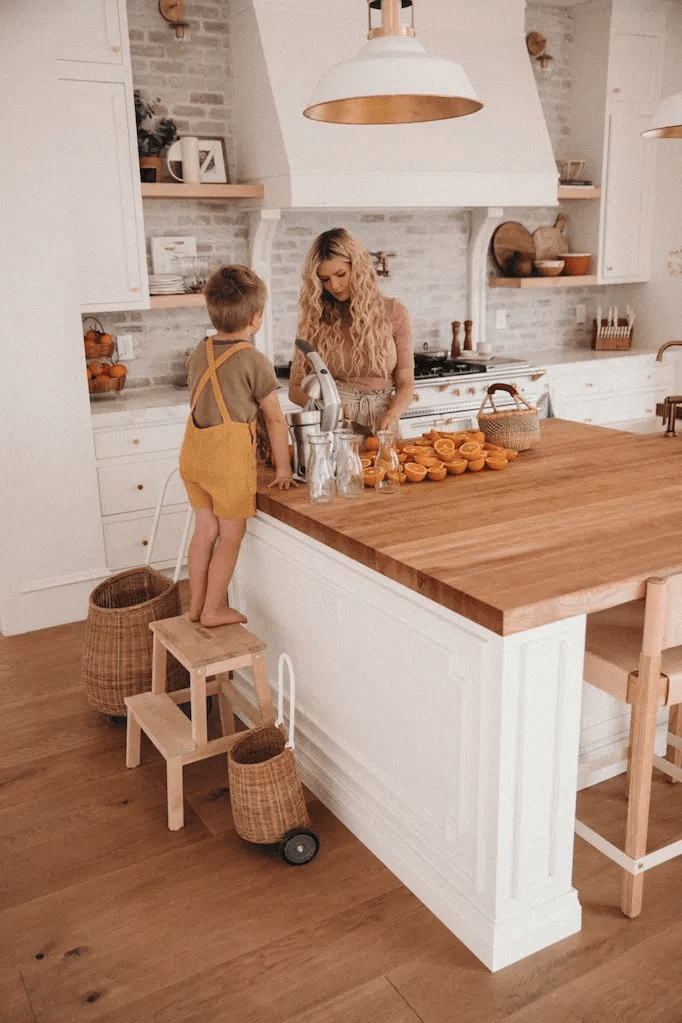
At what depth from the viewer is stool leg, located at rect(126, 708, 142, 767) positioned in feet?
9.45

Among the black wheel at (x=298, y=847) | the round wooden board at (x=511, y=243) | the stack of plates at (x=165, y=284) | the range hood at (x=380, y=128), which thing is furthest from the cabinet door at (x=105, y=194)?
the black wheel at (x=298, y=847)

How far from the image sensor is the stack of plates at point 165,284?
14.9 ft

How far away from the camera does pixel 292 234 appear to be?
5.08 metres

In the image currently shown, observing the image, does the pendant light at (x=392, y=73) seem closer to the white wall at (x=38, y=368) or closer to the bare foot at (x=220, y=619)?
the bare foot at (x=220, y=619)

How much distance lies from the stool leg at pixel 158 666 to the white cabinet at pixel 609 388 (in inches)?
134

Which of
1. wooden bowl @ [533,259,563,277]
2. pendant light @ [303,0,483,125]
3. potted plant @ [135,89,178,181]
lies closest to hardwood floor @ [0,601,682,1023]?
pendant light @ [303,0,483,125]

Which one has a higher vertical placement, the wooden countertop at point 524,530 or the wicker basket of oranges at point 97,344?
the wicker basket of oranges at point 97,344

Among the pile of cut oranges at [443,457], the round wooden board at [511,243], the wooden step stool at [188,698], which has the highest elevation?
the round wooden board at [511,243]

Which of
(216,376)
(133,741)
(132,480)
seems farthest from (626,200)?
(133,741)

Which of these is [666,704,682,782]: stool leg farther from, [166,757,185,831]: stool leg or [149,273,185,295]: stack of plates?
[149,273,185,295]: stack of plates

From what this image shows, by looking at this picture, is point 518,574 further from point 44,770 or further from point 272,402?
point 44,770

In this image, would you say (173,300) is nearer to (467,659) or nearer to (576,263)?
(576,263)

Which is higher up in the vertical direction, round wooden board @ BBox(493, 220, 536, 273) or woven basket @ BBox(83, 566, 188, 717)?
round wooden board @ BBox(493, 220, 536, 273)

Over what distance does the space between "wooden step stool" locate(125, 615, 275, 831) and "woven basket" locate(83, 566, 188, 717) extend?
0.43 feet
